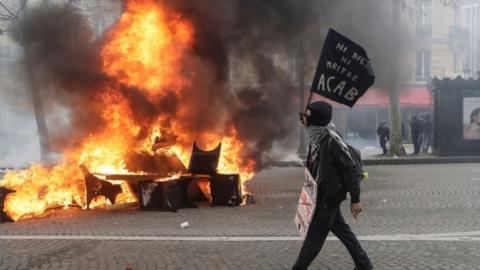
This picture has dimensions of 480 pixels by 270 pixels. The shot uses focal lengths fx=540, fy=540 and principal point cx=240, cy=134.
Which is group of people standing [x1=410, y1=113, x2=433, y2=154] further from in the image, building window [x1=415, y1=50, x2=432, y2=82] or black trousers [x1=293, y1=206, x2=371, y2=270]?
black trousers [x1=293, y1=206, x2=371, y2=270]

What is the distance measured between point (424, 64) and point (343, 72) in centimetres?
2760

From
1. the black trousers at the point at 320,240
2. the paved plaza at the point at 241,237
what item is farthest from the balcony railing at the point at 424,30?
the black trousers at the point at 320,240

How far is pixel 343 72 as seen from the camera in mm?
5223

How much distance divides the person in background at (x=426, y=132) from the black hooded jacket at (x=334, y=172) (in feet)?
49.2

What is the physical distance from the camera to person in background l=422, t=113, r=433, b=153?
61.1ft

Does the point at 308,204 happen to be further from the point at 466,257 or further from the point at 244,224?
the point at 244,224

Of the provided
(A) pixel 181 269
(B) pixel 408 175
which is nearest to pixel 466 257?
(A) pixel 181 269

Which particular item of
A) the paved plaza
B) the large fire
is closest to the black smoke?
the large fire

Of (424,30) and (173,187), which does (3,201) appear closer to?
(173,187)

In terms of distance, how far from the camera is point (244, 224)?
7.20m

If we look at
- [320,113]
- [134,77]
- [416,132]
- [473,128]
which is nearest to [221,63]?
[134,77]

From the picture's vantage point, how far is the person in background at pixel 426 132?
18.6m

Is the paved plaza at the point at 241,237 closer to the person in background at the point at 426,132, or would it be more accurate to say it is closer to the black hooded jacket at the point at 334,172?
the black hooded jacket at the point at 334,172

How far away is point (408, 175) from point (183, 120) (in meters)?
6.24
